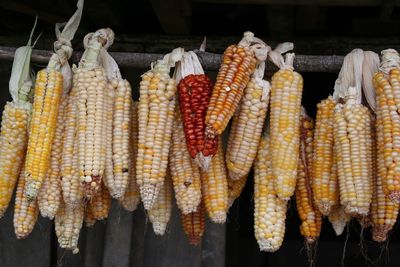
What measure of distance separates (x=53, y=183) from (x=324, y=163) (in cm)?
133

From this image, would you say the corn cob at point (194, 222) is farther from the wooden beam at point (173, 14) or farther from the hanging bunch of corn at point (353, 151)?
the wooden beam at point (173, 14)

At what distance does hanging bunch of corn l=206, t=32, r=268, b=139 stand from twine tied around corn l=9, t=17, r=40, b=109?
1.04m

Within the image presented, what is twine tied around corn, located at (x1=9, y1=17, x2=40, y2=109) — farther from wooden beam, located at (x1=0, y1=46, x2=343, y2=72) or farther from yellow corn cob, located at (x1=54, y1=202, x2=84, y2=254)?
yellow corn cob, located at (x1=54, y1=202, x2=84, y2=254)

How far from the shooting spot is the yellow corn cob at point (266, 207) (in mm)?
3037

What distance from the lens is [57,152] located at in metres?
3.25

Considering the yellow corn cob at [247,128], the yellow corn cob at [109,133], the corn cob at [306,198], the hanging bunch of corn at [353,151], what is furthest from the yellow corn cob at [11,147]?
the hanging bunch of corn at [353,151]

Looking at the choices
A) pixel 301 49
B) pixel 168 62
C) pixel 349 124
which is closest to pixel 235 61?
pixel 168 62

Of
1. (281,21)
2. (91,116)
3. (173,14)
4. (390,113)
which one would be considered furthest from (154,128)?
(281,21)

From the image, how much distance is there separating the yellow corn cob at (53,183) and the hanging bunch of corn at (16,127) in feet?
0.71

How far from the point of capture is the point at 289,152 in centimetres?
308

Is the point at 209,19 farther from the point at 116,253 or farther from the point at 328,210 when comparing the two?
the point at 328,210

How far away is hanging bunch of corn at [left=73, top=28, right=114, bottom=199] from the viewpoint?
9.86 ft

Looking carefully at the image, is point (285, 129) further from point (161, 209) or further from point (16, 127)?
point (16, 127)

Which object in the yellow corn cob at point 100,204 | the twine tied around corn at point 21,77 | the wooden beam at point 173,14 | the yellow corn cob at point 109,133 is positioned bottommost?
the yellow corn cob at point 100,204
